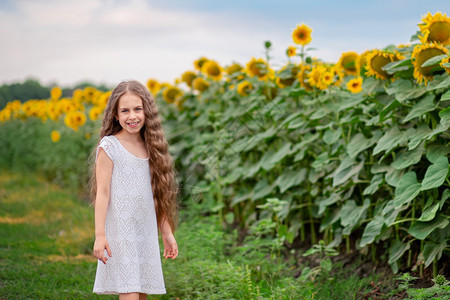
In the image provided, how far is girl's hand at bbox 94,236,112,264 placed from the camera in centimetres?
221

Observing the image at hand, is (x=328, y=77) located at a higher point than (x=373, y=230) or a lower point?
higher

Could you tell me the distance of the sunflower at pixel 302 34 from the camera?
381 cm

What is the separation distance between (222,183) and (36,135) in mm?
5122

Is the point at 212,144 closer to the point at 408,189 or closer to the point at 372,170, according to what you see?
the point at 372,170

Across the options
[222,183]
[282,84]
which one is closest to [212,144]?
[222,183]

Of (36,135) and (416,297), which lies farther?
(36,135)

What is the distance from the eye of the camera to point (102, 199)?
228 centimetres

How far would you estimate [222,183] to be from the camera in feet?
14.4

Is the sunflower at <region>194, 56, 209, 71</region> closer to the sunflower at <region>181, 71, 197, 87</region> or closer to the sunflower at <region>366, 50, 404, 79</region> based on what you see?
the sunflower at <region>181, 71, 197, 87</region>

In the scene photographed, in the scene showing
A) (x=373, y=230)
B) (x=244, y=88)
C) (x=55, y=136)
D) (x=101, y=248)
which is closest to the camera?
(x=101, y=248)

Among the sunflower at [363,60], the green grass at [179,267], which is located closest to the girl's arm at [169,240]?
the green grass at [179,267]

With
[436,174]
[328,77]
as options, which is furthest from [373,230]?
[328,77]

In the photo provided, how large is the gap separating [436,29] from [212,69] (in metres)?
2.49

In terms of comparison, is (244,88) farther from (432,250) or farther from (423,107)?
(432,250)
